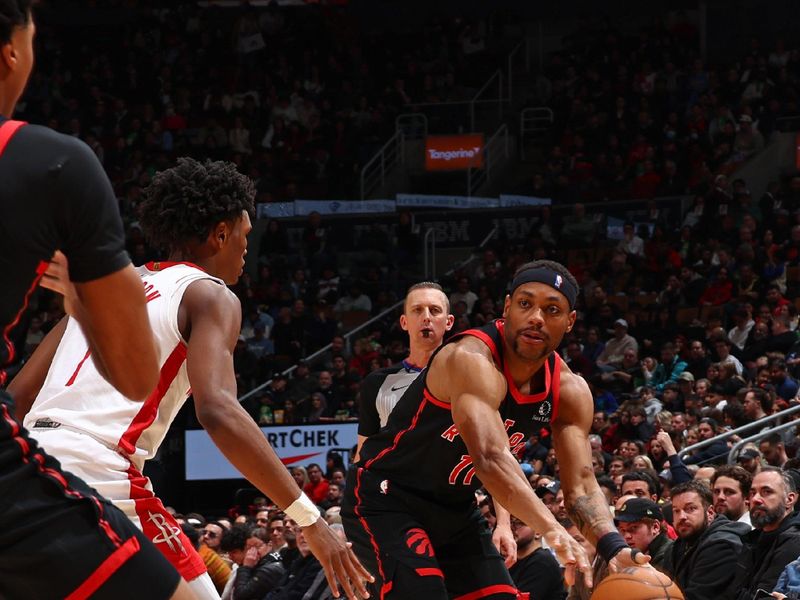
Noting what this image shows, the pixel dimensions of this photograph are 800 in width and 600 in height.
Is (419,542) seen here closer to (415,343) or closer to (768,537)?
(415,343)

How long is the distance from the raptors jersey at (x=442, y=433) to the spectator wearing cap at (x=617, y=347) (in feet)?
38.1

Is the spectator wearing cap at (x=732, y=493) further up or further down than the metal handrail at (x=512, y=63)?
further down

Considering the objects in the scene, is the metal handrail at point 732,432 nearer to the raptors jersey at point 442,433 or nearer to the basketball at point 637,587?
the raptors jersey at point 442,433

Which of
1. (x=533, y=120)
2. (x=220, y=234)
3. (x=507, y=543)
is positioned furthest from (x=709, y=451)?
(x=533, y=120)

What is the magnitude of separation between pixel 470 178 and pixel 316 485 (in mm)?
11234

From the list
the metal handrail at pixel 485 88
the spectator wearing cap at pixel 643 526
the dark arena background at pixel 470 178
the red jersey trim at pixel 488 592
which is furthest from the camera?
the metal handrail at pixel 485 88

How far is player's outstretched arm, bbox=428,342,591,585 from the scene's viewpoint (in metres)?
4.66

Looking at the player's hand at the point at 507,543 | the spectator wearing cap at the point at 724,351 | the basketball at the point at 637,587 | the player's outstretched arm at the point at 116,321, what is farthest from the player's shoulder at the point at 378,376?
the spectator wearing cap at the point at 724,351

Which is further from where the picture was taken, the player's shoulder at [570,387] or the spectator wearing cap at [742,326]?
the spectator wearing cap at [742,326]

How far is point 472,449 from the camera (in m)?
4.85

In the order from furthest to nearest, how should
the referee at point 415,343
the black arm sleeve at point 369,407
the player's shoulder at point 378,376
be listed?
the player's shoulder at point 378,376
the referee at point 415,343
the black arm sleeve at point 369,407

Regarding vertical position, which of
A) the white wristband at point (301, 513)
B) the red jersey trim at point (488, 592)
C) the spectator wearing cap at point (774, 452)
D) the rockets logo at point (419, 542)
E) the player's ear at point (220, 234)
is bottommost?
the spectator wearing cap at point (774, 452)

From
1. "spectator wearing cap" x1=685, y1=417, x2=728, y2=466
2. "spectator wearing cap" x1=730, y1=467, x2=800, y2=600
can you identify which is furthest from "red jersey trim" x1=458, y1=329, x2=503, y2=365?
"spectator wearing cap" x1=685, y1=417, x2=728, y2=466

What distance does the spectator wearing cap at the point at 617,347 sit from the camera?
17.1 meters
